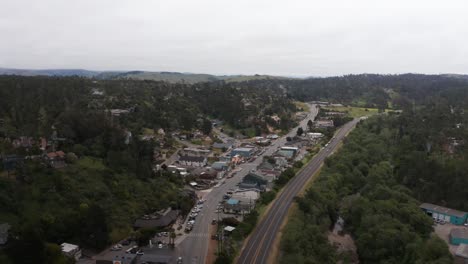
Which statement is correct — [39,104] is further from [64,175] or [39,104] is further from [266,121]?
[266,121]

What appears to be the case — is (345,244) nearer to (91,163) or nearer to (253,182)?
(253,182)

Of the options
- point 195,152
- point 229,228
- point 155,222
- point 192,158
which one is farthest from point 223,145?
point 229,228

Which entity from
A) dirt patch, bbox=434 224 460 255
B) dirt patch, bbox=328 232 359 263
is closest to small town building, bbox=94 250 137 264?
dirt patch, bbox=328 232 359 263

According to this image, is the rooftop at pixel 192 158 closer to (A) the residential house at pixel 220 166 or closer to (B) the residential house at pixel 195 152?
(A) the residential house at pixel 220 166

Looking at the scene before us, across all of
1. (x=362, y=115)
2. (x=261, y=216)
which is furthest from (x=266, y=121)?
(x=261, y=216)

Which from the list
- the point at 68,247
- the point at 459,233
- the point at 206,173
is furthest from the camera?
the point at 206,173

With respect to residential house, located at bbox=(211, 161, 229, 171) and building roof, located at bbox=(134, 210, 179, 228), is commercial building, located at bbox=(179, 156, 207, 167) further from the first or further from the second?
building roof, located at bbox=(134, 210, 179, 228)

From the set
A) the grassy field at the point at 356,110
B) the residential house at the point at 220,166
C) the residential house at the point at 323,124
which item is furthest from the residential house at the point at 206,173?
the grassy field at the point at 356,110
